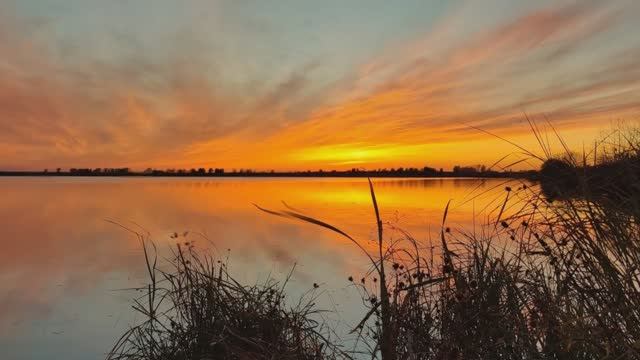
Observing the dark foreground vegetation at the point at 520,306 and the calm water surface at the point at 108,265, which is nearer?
the dark foreground vegetation at the point at 520,306

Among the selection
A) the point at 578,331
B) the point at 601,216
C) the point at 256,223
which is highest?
the point at 601,216

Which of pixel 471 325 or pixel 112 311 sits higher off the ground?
pixel 471 325

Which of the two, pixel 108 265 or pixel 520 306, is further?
pixel 108 265

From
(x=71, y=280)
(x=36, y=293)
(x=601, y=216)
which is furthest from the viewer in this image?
(x=71, y=280)

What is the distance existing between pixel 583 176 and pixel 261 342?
10.3 feet

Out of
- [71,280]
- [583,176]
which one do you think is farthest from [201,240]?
[583,176]

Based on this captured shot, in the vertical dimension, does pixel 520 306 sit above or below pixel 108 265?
above

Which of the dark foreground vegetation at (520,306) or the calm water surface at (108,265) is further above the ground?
the dark foreground vegetation at (520,306)

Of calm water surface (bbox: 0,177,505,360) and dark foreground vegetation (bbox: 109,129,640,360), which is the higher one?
dark foreground vegetation (bbox: 109,129,640,360)

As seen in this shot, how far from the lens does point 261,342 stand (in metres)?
4.75

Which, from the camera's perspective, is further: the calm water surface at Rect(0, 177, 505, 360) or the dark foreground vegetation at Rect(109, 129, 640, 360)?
the calm water surface at Rect(0, 177, 505, 360)

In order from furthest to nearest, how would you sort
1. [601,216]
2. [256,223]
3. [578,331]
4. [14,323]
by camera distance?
[256,223]
[14,323]
[601,216]
[578,331]

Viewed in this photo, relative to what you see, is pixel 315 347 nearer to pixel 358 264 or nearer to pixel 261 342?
pixel 261 342

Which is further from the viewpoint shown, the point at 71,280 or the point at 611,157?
the point at 71,280
